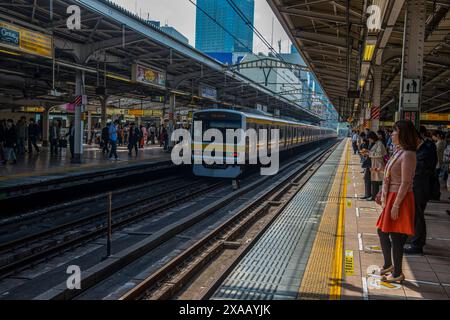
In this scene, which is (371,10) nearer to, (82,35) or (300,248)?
(300,248)

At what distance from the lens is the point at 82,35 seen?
16.3 metres

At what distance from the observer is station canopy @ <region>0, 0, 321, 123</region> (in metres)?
13.2

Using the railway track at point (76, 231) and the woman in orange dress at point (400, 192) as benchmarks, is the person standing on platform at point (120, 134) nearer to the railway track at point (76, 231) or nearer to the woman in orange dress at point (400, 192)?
the railway track at point (76, 231)

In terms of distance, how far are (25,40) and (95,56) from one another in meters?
6.11

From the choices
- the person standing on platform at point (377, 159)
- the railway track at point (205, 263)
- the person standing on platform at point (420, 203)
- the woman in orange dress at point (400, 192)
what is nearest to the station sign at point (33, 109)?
the railway track at point (205, 263)

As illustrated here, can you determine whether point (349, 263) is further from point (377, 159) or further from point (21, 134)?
point (21, 134)

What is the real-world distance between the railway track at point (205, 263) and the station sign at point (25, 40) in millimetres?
7472

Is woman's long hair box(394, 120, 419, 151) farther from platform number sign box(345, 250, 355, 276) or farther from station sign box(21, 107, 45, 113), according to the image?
station sign box(21, 107, 45, 113)

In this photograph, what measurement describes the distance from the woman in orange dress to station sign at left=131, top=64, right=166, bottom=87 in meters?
15.4

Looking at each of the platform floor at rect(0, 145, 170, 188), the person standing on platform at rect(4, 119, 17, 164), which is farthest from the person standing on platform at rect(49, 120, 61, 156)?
the person standing on platform at rect(4, 119, 17, 164)

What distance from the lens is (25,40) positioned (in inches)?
497

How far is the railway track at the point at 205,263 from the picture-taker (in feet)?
17.9

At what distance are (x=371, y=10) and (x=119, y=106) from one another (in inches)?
1377

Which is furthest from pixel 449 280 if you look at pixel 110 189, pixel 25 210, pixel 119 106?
pixel 119 106
